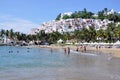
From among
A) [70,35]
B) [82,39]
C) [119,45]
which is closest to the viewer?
[119,45]

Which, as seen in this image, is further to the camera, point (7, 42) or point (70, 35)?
point (7, 42)

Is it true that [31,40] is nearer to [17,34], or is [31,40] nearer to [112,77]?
[17,34]

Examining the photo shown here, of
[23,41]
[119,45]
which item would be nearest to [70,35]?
[23,41]

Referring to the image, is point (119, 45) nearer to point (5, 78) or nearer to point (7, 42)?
point (5, 78)

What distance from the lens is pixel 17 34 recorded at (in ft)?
526

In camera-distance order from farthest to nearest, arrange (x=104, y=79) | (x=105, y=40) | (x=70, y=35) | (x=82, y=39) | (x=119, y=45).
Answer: (x=70, y=35), (x=82, y=39), (x=105, y=40), (x=119, y=45), (x=104, y=79)

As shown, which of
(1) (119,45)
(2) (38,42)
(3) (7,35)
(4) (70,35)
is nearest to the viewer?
(1) (119,45)

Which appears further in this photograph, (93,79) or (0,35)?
(0,35)

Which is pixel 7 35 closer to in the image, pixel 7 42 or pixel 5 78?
pixel 7 42

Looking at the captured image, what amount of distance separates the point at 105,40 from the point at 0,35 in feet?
272

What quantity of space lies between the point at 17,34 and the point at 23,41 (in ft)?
16.9

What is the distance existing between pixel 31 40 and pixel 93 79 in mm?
143244

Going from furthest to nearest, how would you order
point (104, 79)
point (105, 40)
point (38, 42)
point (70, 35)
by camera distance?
point (38, 42), point (70, 35), point (105, 40), point (104, 79)

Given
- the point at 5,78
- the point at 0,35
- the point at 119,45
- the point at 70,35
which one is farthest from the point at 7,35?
the point at 5,78
